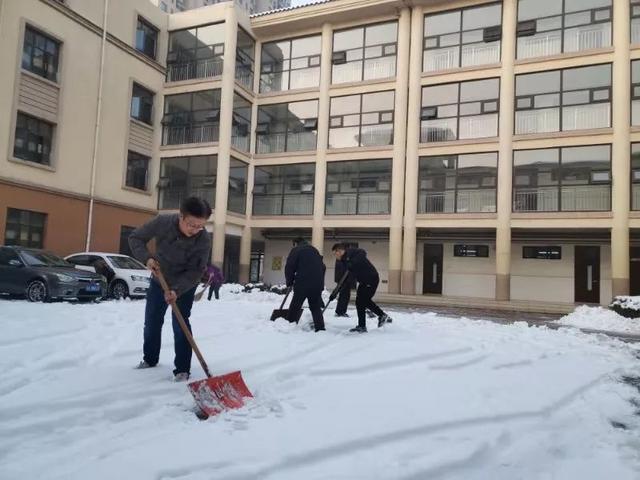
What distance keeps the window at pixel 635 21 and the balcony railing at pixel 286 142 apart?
13329 mm

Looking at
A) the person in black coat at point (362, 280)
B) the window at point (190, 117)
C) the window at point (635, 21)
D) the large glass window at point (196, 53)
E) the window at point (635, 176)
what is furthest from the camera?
the large glass window at point (196, 53)

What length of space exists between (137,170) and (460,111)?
47.9 ft

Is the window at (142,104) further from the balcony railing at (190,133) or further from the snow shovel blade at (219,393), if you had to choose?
the snow shovel blade at (219,393)

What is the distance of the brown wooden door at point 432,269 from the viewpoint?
76.1 feet

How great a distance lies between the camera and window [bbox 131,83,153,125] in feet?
72.7

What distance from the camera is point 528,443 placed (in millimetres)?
3268

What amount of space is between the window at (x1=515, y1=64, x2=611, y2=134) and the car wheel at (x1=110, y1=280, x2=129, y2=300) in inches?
629

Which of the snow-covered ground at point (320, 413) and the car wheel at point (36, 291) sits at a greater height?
the car wheel at point (36, 291)

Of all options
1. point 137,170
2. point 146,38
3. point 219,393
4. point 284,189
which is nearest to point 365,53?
point 284,189

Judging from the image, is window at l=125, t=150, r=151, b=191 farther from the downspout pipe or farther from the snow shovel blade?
the snow shovel blade

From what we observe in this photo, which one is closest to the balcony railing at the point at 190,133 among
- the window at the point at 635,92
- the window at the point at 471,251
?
the window at the point at 471,251

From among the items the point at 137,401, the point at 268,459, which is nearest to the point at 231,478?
the point at 268,459

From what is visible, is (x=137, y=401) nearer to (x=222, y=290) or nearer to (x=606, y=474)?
(x=606, y=474)

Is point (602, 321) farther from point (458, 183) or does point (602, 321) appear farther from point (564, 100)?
point (564, 100)
